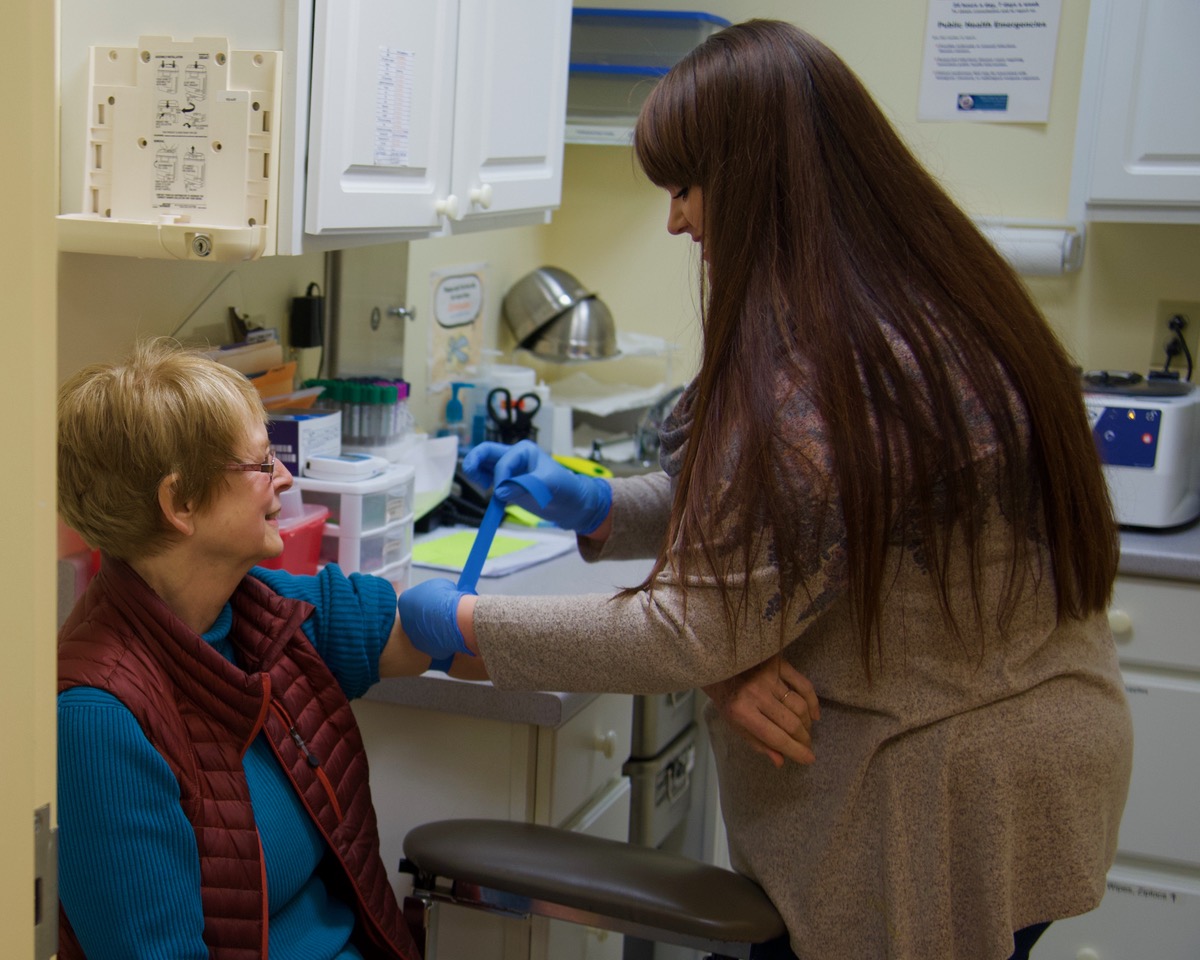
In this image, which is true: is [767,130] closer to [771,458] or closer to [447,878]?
[771,458]

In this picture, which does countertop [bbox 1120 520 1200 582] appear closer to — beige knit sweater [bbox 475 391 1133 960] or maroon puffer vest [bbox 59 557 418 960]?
beige knit sweater [bbox 475 391 1133 960]

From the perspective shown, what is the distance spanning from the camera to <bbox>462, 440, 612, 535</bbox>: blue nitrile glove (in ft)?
5.73

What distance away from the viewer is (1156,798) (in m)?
2.42

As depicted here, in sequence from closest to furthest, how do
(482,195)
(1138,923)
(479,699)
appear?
(479,699)
(482,195)
(1138,923)

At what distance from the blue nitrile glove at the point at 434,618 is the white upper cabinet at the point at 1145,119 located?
1751 mm

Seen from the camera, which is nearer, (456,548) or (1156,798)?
(456,548)

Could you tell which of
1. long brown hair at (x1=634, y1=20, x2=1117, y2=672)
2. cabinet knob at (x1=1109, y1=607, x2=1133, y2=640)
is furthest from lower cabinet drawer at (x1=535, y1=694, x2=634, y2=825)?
cabinet knob at (x1=1109, y1=607, x2=1133, y2=640)

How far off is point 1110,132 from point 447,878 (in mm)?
1936

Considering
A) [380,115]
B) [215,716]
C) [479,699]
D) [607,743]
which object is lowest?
[607,743]

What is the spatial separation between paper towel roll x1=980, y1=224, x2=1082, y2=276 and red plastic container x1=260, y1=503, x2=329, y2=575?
167 cm

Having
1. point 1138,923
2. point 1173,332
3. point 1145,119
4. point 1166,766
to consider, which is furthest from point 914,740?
point 1173,332

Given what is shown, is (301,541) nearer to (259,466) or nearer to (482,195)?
(259,466)

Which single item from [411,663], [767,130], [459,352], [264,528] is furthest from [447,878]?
[459,352]

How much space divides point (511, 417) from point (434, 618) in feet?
4.33
